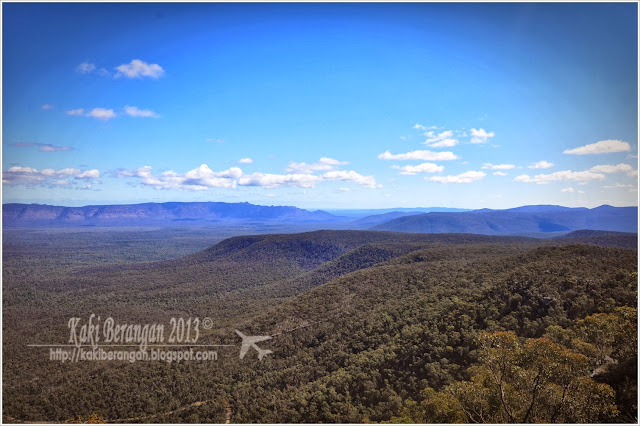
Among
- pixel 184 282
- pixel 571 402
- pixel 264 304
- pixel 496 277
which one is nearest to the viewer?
pixel 571 402

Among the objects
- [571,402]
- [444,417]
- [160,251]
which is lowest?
[160,251]

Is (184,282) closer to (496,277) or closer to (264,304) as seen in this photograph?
(264,304)

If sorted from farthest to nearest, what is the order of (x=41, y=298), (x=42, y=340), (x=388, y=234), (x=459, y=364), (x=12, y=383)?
1. (x=388, y=234)
2. (x=41, y=298)
3. (x=42, y=340)
4. (x=12, y=383)
5. (x=459, y=364)

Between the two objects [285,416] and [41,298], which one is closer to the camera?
[285,416]

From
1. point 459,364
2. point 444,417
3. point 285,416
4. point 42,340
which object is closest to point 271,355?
point 285,416

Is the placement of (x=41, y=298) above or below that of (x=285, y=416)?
below

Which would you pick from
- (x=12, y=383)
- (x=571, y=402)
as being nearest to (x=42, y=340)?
(x=12, y=383)
